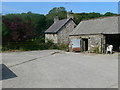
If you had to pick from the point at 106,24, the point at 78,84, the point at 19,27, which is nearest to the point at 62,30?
the point at 19,27

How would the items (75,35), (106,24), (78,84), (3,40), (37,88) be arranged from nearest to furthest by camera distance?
(37,88), (78,84), (106,24), (75,35), (3,40)

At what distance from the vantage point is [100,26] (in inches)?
840

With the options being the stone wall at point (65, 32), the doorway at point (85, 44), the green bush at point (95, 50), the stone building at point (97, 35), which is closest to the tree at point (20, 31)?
the stone building at point (97, 35)

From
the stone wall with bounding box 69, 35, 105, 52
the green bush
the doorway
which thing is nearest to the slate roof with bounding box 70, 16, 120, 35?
the stone wall with bounding box 69, 35, 105, 52

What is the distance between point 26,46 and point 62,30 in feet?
25.9

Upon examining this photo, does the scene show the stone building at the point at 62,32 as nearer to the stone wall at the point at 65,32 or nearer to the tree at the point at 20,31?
the stone wall at the point at 65,32

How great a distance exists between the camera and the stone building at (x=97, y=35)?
19.4 meters

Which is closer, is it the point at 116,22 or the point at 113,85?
the point at 113,85

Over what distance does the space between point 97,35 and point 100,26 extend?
2.12m

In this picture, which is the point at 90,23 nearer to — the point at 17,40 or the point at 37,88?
the point at 17,40

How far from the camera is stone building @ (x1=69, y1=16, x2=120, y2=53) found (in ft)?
63.6

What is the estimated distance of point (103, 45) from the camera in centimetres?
1941

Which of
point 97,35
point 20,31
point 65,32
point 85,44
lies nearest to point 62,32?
point 65,32

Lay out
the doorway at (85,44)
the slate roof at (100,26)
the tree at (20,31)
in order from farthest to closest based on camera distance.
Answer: the tree at (20,31) < the doorway at (85,44) < the slate roof at (100,26)
